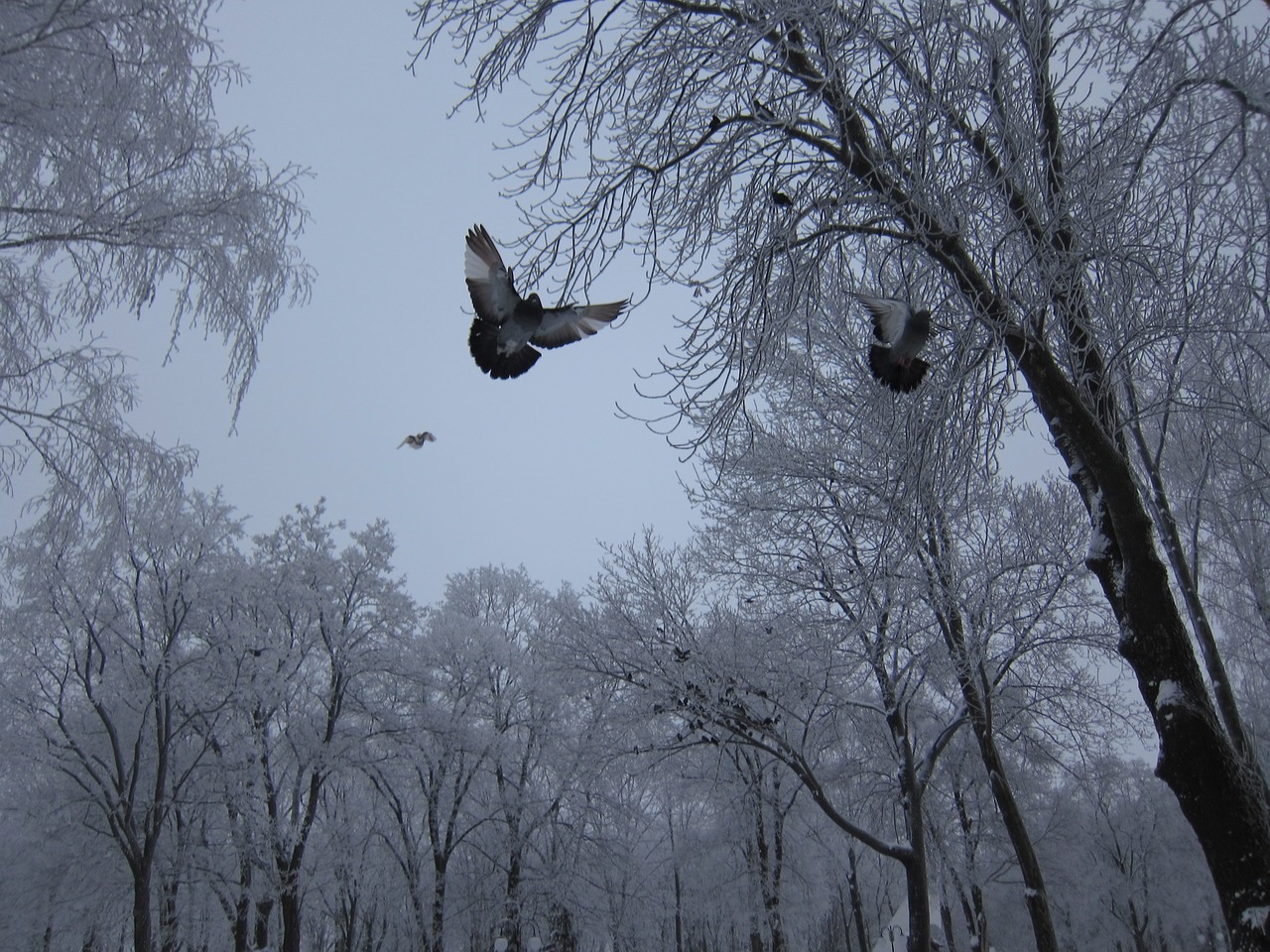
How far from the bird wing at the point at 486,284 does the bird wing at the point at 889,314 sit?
5.86 ft

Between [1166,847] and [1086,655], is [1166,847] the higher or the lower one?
the lower one

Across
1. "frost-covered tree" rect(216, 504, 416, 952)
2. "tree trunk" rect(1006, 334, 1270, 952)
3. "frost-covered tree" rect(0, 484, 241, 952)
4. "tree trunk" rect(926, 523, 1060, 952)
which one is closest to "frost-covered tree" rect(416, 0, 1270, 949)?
"tree trunk" rect(1006, 334, 1270, 952)

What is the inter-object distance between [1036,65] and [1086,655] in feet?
23.1

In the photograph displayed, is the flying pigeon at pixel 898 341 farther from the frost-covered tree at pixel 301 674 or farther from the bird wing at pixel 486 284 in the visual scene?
the frost-covered tree at pixel 301 674

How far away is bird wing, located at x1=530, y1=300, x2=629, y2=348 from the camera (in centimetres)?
394

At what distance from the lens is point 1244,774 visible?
11.8 ft

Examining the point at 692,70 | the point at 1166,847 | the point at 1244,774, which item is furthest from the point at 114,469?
the point at 1166,847

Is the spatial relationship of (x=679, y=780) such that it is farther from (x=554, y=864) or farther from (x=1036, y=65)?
(x=1036, y=65)

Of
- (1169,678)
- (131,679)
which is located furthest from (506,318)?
(131,679)

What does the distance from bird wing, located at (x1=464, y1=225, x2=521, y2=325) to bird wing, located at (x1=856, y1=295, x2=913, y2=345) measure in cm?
179

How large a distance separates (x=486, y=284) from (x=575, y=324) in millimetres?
493

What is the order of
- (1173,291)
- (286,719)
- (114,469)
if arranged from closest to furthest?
(1173,291), (114,469), (286,719)

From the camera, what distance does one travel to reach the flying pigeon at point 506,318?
380cm

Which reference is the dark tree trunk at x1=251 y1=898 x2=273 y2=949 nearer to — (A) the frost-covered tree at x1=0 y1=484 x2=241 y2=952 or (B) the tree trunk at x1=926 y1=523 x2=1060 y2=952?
(A) the frost-covered tree at x1=0 y1=484 x2=241 y2=952
